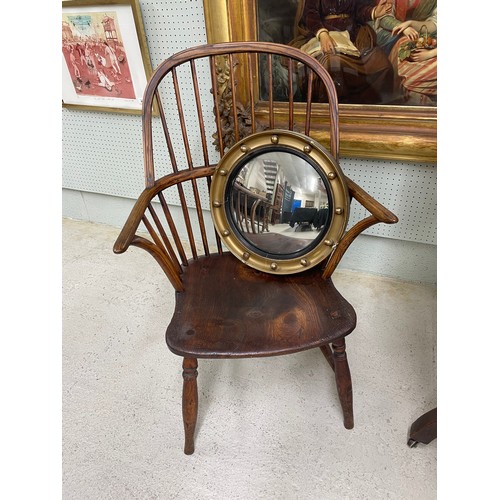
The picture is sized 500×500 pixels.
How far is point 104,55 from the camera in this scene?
1.67 meters

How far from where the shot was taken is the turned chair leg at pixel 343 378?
1.04m

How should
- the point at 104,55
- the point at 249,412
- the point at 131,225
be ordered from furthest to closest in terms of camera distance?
the point at 104,55
the point at 249,412
the point at 131,225

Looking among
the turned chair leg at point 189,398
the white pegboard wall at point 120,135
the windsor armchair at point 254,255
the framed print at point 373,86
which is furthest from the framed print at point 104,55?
the turned chair leg at point 189,398

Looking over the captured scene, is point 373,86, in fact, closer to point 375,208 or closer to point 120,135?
point 375,208

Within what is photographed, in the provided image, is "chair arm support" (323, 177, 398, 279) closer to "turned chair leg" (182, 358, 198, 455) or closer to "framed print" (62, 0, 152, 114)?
"turned chair leg" (182, 358, 198, 455)

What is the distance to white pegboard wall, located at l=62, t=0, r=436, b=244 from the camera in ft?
4.87

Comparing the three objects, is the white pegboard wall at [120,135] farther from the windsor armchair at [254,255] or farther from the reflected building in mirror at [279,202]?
the reflected building in mirror at [279,202]

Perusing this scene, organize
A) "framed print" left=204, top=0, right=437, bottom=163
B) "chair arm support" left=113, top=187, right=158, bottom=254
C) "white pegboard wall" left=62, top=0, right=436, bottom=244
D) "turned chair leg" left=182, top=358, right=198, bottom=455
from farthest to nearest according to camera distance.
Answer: "white pegboard wall" left=62, top=0, right=436, bottom=244, "framed print" left=204, top=0, right=437, bottom=163, "turned chair leg" left=182, top=358, right=198, bottom=455, "chair arm support" left=113, top=187, right=158, bottom=254

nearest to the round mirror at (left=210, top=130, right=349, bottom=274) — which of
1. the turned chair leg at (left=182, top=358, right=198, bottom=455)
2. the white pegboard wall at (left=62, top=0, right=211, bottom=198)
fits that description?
the turned chair leg at (left=182, top=358, right=198, bottom=455)

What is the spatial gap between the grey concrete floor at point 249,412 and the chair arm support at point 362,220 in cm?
49

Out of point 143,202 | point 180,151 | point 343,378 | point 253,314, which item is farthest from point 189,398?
point 180,151

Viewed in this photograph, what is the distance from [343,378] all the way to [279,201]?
0.52 meters

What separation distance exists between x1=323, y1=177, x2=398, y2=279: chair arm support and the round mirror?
3cm
